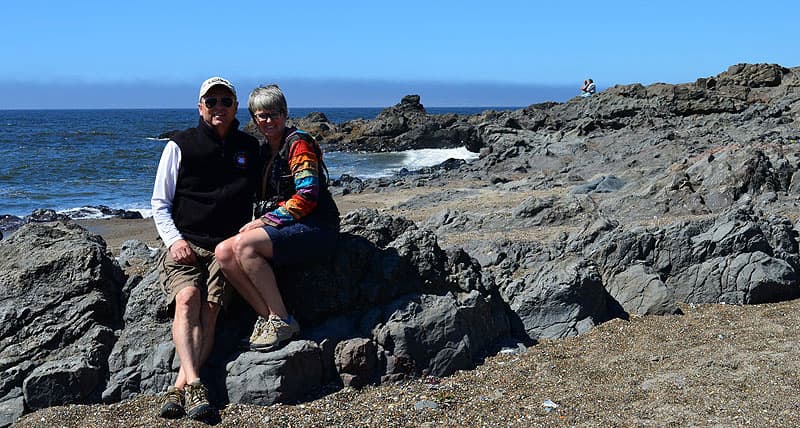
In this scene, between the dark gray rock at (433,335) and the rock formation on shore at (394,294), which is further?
the dark gray rock at (433,335)

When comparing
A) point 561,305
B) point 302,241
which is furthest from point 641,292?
point 302,241

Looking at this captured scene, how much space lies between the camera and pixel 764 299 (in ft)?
25.3

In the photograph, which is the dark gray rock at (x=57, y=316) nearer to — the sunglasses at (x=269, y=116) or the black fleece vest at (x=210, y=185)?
the black fleece vest at (x=210, y=185)

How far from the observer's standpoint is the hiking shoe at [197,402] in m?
5.25

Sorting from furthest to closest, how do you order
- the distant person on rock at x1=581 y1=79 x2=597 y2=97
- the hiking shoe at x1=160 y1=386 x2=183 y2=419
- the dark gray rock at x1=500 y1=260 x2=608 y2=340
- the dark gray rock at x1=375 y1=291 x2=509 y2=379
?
the distant person on rock at x1=581 y1=79 x2=597 y2=97, the dark gray rock at x1=500 y1=260 x2=608 y2=340, the dark gray rock at x1=375 y1=291 x2=509 y2=379, the hiking shoe at x1=160 y1=386 x2=183 y2=419

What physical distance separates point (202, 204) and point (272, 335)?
3.74 ft

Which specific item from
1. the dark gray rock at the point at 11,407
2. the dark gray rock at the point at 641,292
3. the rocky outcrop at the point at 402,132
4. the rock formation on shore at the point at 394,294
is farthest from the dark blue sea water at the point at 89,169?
the dark gray rock at the point at 641,292

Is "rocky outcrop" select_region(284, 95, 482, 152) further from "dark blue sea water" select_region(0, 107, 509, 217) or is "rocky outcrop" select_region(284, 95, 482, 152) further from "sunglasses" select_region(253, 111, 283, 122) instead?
"sunglasses" select_region(253, 111, 283, 122)

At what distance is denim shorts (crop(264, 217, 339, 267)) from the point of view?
5621mm

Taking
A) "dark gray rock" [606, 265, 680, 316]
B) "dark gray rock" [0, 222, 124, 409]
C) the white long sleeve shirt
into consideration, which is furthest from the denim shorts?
"dark gray rock" [606, 265, 680, 316]

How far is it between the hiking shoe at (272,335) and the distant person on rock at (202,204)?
0.35 m

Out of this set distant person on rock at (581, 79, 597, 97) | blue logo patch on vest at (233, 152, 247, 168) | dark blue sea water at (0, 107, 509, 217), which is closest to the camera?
blue logo patch on vest at (233, 152, 247, 168)

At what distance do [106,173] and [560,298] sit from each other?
34512mm

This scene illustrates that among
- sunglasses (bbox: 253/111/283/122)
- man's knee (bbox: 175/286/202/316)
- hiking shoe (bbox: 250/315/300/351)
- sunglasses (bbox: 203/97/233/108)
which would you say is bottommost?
hiking shoe (bbox: 250/315/300/351)
